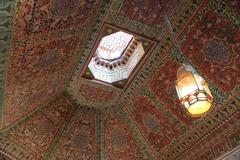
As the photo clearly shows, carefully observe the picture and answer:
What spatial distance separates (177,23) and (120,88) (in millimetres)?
1719

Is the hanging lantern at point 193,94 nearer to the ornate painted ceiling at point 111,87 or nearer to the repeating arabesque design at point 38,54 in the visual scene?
the ornate painted ceiling at point 111,87

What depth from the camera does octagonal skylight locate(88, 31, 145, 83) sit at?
19.3 ft

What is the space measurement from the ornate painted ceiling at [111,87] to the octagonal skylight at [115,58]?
0.77 ft

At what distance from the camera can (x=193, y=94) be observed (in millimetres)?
2943

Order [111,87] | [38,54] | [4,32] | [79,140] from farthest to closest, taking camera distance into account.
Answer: [79,140] → [111,87] → [38,54] → [4,32]

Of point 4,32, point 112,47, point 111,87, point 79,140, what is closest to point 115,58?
point 112,47

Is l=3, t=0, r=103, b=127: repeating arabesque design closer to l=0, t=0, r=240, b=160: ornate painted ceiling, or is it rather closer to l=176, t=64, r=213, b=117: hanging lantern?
l=0, t=0, r=240, b=160: ornate painted ceiling

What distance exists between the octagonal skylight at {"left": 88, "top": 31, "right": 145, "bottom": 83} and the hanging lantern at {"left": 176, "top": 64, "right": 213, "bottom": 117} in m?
2.56

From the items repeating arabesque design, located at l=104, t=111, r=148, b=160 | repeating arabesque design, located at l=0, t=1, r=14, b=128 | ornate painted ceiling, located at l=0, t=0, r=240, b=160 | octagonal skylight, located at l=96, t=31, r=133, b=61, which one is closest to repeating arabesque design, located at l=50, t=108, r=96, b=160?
ornate painted ceiling, located at l=0, t=0, r=240, b=160

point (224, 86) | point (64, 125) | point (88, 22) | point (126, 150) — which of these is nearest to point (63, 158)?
point (64, 125)

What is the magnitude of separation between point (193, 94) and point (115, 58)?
11.5 ft

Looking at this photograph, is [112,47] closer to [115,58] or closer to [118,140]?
[115,58]

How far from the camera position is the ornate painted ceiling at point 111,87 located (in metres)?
4.14

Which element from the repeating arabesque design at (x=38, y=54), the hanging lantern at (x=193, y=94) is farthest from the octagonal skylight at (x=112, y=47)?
the hanging lantern at (x=193, y=94)
